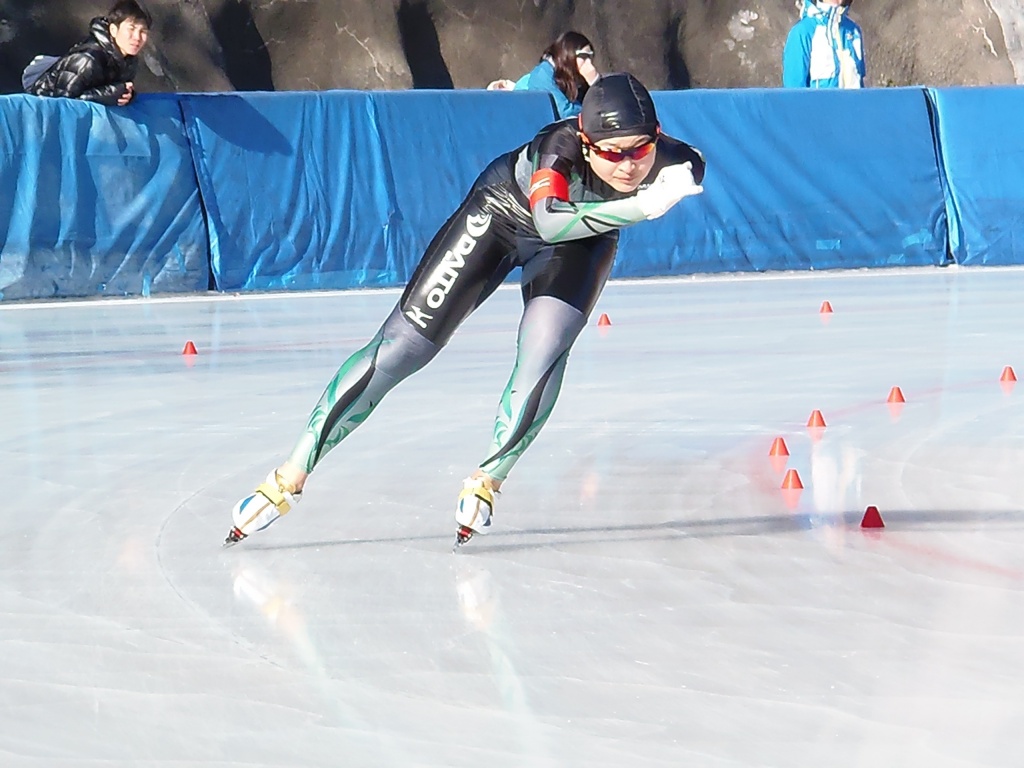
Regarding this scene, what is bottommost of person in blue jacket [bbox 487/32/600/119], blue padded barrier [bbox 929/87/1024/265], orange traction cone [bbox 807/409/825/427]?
orange traction cone [bbox 807/409/825/427]

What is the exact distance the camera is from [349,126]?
11484mm

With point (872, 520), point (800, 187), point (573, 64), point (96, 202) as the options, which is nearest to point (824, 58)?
point (800, 187)

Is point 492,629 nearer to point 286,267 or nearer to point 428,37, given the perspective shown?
point 286,267

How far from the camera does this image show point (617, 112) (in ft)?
12.0

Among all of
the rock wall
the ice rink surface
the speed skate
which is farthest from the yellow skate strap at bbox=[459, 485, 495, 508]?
the rock wall

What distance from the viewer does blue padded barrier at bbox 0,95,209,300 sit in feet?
33.8

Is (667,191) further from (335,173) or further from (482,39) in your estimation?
(482,39)

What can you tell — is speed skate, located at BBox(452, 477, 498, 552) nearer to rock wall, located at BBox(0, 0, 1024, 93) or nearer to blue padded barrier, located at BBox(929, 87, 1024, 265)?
blue padded barrier, located at BBox(929, 87, 1024, 265)

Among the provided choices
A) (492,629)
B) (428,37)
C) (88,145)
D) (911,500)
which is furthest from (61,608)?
(428,37)

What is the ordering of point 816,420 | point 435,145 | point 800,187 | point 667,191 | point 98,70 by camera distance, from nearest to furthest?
1. point 667,191
2. point 816,420
3. point 98,70
4. point 435,145
5. point 800,187

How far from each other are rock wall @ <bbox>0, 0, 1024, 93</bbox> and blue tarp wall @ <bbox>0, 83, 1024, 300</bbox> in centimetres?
749

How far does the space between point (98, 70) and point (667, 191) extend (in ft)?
25.2

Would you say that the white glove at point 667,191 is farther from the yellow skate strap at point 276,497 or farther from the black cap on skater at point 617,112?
the yellow skate strap at point 276,497

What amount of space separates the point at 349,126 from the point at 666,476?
7269 millimetres
